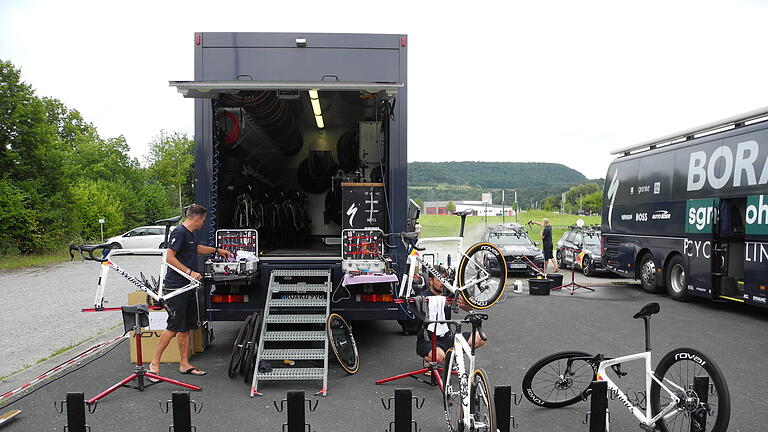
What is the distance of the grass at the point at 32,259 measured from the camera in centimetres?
1948

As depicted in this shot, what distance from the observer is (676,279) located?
37.4 feet

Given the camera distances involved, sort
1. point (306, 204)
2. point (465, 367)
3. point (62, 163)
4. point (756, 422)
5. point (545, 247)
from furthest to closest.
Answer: point (62, 163) < point (545, 247) < point (306, 204) < point (756, 422) < point (465, 367)

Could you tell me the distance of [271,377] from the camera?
17.2 ft

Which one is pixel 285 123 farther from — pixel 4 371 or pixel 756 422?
pixel 756 422

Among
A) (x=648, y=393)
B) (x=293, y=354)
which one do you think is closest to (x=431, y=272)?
(x=293, y=354)

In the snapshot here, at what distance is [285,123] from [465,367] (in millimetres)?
6332

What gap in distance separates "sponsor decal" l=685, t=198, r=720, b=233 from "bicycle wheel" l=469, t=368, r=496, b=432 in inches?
335

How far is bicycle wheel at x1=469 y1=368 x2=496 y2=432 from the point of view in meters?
3.34

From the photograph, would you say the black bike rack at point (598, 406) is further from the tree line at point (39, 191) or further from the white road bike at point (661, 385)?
the tree line at point (39, 191)

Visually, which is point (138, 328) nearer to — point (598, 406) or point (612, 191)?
point (598, 406)

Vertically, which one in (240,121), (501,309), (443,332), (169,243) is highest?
(240,121)

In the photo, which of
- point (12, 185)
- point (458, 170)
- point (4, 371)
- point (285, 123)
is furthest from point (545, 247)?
point (458, 170)

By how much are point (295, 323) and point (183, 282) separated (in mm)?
1305

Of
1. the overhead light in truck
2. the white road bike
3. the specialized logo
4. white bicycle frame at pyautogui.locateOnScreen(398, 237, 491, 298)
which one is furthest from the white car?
the white road bike
